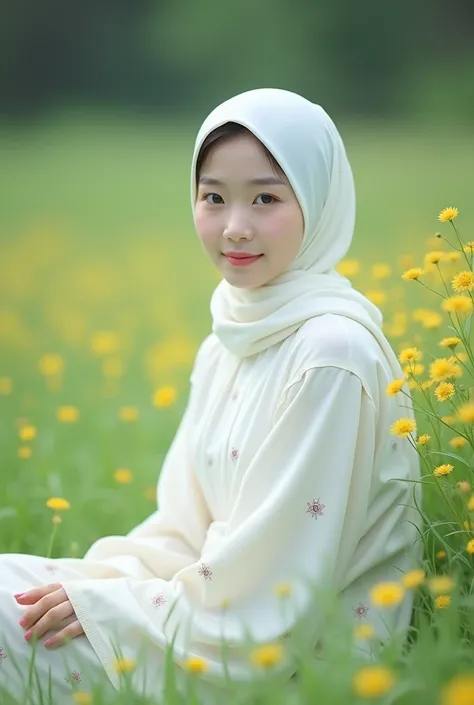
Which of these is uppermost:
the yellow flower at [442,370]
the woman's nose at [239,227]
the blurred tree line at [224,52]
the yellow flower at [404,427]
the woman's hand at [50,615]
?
the blurred tree line at [224,52]

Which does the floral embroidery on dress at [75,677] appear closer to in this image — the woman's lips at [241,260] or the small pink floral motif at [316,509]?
the small pink floral motif at [316,509]

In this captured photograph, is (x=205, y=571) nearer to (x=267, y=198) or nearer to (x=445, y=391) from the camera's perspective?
(x=445, y=391)

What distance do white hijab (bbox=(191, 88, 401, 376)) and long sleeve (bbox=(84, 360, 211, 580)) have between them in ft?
1.00

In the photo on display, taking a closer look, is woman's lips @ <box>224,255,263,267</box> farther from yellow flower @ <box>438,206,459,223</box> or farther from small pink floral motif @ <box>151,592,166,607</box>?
small pink floral motif @ <box>151,592,166,607</box>

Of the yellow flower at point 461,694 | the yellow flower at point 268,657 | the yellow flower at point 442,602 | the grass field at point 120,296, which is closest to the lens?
the yellow flower at point 461,694

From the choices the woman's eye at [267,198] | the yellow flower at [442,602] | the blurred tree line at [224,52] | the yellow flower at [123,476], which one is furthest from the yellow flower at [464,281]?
the blurred tree line at [224,52]

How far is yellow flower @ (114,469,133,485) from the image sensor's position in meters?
2.83

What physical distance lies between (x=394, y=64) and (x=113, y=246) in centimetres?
442

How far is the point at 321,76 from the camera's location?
10.3m

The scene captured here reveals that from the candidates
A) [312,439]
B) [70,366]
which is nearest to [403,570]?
[312,439]

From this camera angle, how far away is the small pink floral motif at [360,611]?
1.74m

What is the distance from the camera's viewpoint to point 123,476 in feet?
9.29

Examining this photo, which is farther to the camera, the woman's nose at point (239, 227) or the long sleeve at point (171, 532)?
the long sleeve at point (171, 532)

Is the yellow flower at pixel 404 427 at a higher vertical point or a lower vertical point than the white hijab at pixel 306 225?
lower
